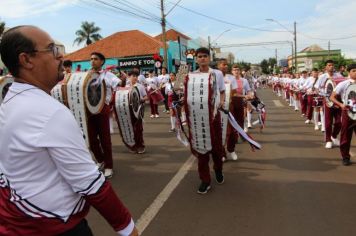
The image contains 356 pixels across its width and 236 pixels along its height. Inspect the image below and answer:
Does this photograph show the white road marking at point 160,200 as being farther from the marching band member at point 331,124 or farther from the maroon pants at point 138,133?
the marching band member at point 331,124

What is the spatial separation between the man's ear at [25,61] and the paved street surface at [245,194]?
3.01m

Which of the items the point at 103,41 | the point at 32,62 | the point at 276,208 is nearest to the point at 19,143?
the point at 32,62

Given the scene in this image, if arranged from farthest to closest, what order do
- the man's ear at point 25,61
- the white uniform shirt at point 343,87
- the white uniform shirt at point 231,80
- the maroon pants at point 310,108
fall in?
the maroon pants at point 310,108 → the white uniform shirt at point 231,80 → the white uniform shirt at point 343,87 → the man's ear at point 25,61

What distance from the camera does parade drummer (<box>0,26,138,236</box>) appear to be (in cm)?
189

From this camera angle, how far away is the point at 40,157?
6.33 ft

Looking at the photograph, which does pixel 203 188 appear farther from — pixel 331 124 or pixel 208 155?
pixel 331 124

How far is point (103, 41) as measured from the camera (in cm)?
5341

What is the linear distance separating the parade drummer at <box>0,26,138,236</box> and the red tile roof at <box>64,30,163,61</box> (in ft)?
149

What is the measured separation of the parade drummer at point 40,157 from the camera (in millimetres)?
1891

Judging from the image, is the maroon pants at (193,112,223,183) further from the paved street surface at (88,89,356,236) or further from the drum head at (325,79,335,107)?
the drum head at (325,79,335,107)

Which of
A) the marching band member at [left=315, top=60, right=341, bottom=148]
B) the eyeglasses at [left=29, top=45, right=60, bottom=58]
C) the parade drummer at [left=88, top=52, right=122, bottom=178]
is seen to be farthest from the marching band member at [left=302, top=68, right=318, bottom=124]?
the eyeglasses at [left=29, top=45, right=60, bottom=58]

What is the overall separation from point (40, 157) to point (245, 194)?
14.8 feet

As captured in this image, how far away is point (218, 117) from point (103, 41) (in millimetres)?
48807

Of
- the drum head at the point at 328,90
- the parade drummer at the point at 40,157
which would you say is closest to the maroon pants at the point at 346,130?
the drum head at the point at 328,90
